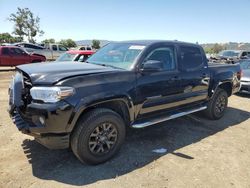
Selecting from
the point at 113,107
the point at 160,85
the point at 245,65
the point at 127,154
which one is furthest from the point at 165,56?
the point at 245,65

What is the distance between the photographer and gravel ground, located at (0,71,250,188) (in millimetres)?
3500

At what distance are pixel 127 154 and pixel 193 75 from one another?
222 centimetres

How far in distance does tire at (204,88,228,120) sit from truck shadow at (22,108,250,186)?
0.26 metres

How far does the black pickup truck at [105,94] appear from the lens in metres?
3.36

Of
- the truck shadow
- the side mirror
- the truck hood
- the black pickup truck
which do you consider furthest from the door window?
the side mirror

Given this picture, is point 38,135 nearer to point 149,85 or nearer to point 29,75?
point 29,75

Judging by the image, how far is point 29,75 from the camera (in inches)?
141

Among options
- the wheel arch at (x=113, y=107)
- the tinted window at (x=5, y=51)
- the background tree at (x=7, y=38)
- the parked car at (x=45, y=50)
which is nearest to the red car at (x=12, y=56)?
the tinted window at (x=5, y=51)

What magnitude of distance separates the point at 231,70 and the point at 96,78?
436 centimetres

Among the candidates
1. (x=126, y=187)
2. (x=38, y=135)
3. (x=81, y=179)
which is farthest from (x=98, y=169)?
(x=38, y=135)

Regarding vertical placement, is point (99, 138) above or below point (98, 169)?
above

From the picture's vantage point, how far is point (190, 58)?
17.8 ft

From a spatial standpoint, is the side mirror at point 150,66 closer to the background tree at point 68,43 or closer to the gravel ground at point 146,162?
the gravel ground at point 146,162

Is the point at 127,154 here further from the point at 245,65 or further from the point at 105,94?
the point at 245,65
